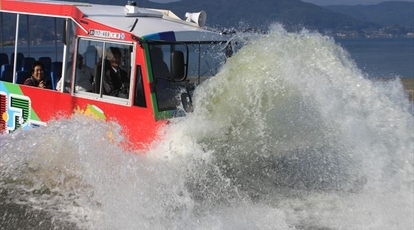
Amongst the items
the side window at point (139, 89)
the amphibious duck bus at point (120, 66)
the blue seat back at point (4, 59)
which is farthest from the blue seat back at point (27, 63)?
the side window at point (139, 89)

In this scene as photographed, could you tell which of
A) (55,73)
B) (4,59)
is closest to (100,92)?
(55,73)

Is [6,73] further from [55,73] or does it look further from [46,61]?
[46,61]

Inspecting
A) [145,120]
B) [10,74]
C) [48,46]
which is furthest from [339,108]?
[48,46]

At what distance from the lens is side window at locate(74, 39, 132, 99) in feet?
31.2

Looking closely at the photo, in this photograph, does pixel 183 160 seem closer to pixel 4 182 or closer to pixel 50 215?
pixel 50 215

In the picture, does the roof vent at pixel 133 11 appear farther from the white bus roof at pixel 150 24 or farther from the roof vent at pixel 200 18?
the roof vent at pixel 200 18

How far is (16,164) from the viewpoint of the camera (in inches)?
388

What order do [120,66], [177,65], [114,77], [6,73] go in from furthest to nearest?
[6,73], [114,77], [120,66], [177,65]

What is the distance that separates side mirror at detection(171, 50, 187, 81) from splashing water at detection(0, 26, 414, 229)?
1.28 feet

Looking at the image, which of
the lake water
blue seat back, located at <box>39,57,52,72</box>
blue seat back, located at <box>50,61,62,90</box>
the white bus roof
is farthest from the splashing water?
blue seat back, located at <box>39,57,52,72</box>

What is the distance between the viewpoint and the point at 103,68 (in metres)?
9.62

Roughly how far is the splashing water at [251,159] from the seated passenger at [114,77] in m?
0.55

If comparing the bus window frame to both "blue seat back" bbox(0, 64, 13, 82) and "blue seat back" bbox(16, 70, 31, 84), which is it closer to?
"blue seat back" bbox(16, 70, 31, 84)

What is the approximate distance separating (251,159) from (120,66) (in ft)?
7.29
